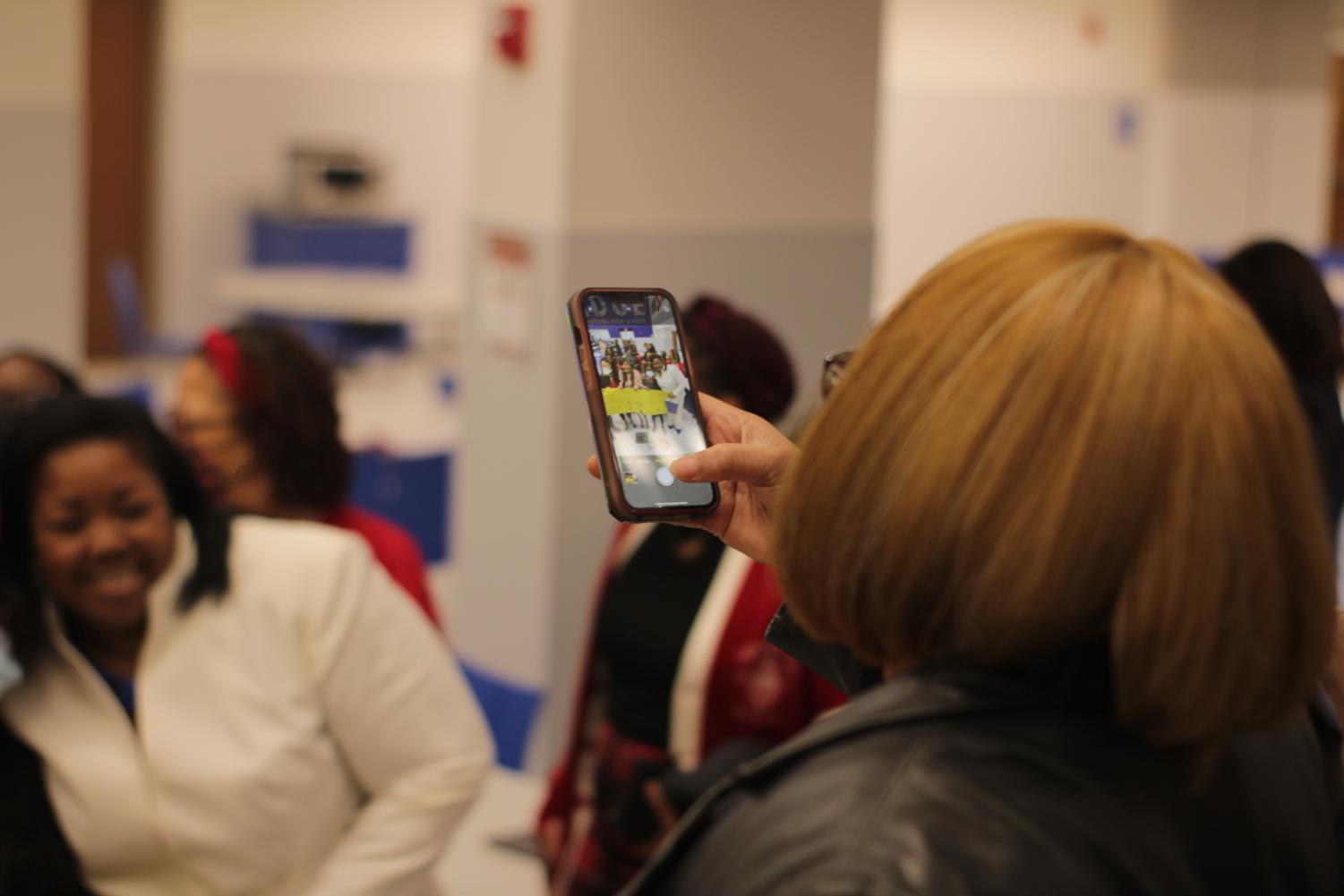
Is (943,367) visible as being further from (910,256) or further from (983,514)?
(910,256)

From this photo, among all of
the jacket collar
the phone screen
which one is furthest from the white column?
the jacket collar

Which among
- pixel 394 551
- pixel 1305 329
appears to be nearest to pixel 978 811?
pixel 394 551

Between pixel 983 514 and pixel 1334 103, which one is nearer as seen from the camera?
pixel 983 514

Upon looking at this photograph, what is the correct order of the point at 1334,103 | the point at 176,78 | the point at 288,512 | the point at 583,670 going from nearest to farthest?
1. the point at 583,670
2. the point at 288,512
3. the point at 176,78
4. the point at 1334,103

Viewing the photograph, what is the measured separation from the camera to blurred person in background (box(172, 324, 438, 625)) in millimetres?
3363

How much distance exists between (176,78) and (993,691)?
43.3 ft

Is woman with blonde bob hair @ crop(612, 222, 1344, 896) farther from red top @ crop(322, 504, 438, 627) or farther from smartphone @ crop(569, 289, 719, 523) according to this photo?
red top @ crop(322, 504, 438, 627)

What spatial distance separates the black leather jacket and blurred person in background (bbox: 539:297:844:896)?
1.68 metres

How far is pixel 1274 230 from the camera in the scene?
13.6 meters

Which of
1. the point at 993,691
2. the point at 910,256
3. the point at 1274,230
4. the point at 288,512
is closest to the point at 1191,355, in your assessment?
the point at 993,691

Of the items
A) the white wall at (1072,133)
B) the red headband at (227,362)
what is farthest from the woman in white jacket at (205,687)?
the white wall at (1072,133)

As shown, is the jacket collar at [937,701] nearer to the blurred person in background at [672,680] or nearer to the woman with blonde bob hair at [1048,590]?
the woman with blonde bob hair at [1048,590]

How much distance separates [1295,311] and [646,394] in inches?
126

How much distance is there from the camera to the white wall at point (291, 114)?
523 inches
